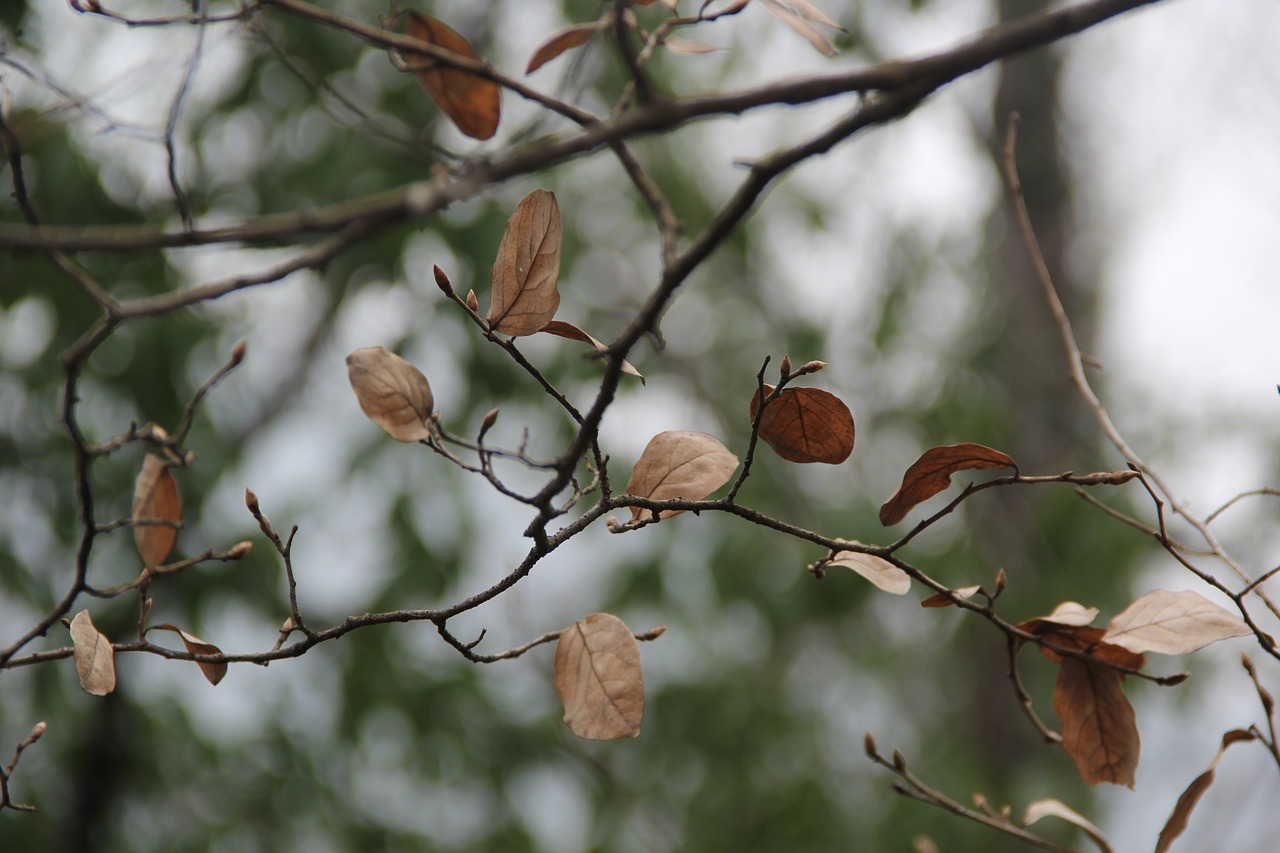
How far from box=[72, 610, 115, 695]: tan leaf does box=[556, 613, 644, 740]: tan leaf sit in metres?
0.17

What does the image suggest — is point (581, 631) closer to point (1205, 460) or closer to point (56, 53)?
point (56, 53)

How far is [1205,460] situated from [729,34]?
132 centimetres

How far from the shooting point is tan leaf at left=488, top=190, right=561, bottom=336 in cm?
33

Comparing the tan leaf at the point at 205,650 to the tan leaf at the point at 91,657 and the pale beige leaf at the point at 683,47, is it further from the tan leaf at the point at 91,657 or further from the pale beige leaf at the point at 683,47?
the pale beige leaf at the point at 683,47

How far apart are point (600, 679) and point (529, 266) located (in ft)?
0.53

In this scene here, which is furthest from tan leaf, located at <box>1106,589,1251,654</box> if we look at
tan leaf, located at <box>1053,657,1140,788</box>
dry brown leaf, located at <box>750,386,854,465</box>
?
dry brown leaf, located at <box>750,386,854,465</box>

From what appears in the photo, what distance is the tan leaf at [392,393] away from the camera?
329 millimetres

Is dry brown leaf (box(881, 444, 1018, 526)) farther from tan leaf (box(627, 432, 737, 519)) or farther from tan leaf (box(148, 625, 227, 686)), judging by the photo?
tan leaf (box(148, 625, 227, 686))

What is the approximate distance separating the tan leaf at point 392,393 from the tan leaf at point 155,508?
0.40 feet

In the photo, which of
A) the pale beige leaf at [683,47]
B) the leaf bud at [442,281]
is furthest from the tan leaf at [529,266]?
the pale beige leaf at [683,47]

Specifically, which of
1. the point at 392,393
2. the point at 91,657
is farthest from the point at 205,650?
the point at 392,393

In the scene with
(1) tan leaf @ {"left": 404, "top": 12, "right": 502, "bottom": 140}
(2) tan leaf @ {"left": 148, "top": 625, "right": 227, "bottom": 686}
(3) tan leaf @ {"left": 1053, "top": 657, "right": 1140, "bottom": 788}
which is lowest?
(2) tan leaf @ {"left": 148, "top": 625, "right": 227, "bottom": 686}

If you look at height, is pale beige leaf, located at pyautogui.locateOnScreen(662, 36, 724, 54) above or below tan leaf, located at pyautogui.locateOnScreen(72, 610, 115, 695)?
above

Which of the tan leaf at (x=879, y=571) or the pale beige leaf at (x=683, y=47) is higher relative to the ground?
the pale beige leaf at (x=683, y=47)
